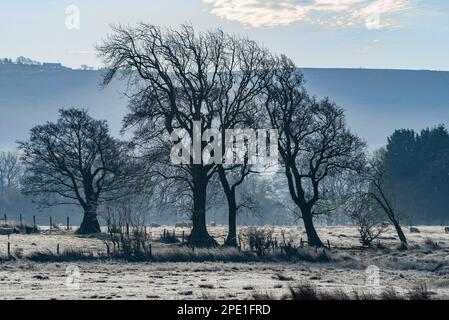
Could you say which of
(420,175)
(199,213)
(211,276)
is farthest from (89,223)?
(420,175)

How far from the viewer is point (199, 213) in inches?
1901

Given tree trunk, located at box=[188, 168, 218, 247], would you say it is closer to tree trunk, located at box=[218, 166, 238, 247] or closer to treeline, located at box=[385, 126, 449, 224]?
tree trunk, located at box=[218, 166, 238, 247]

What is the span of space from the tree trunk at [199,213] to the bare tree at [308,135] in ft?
18.8

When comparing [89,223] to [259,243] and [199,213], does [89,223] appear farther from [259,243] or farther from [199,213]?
[259,243]

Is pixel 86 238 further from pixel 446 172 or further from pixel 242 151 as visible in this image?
pixel 446 172

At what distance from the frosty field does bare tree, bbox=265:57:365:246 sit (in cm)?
748

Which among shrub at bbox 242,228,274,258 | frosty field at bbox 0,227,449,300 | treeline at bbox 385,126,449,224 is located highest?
treeline at bbox 385,126,449,224

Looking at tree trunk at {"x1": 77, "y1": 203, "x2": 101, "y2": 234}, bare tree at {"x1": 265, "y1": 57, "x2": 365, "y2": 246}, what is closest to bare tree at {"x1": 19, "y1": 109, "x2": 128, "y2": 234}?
tree trunk at {"x1": 77, "y1": 203, "x2": 101, "y2": 234}

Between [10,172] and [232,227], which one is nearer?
[232,227]

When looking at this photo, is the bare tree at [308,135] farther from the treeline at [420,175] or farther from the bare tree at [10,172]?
the bare tree at [10,172]

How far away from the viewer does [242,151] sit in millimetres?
48688

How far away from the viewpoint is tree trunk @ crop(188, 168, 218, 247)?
4766 cm

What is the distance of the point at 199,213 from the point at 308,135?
9132mm

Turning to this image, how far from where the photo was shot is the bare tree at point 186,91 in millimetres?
47812
